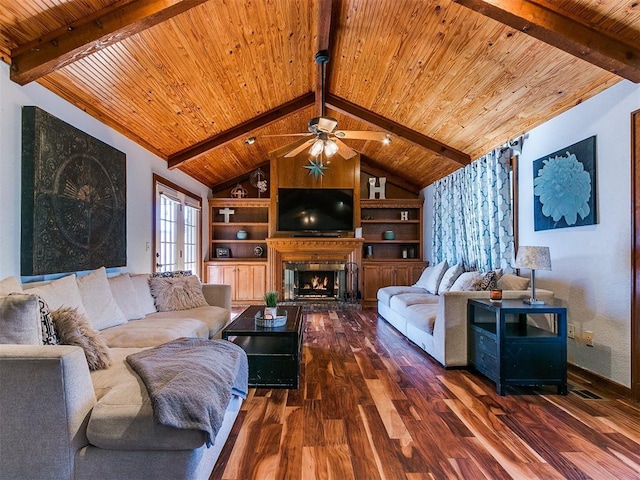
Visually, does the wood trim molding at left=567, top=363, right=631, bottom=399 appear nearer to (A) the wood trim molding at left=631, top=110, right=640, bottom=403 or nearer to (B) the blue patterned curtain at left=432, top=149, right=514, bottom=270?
(A) the wood trim molding at left=631, top=110, right=640, bottom=403

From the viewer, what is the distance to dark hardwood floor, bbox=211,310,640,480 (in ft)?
6.07

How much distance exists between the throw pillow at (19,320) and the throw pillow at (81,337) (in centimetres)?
25

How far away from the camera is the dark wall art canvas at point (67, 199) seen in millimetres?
2516

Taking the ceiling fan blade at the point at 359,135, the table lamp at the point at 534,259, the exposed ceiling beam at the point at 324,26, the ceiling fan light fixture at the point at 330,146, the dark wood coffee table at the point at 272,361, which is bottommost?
the dark wood coffee table at the point at 272,361

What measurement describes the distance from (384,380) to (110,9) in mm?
3539

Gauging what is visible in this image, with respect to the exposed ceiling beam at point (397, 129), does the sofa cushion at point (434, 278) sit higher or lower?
lower

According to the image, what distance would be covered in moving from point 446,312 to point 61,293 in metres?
3.16

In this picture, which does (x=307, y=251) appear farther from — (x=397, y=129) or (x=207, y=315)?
(x=207, y=315)

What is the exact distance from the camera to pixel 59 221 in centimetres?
279

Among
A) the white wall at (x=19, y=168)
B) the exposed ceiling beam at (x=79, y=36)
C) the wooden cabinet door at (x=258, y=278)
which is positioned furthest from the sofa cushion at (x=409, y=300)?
the exposed ceiling beam at (x=79, y=36)

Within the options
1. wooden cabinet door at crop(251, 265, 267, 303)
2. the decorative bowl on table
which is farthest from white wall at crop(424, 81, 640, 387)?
wooden cabinet door at crop(251, 265, 267, 303)

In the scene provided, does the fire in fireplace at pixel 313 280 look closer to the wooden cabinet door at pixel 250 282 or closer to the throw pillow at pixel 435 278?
the wooden cabinet door at pixel 250 282

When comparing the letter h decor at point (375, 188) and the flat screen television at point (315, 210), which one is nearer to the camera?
the flat screen television at point (315, 210)

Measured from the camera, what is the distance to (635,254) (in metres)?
2.63
